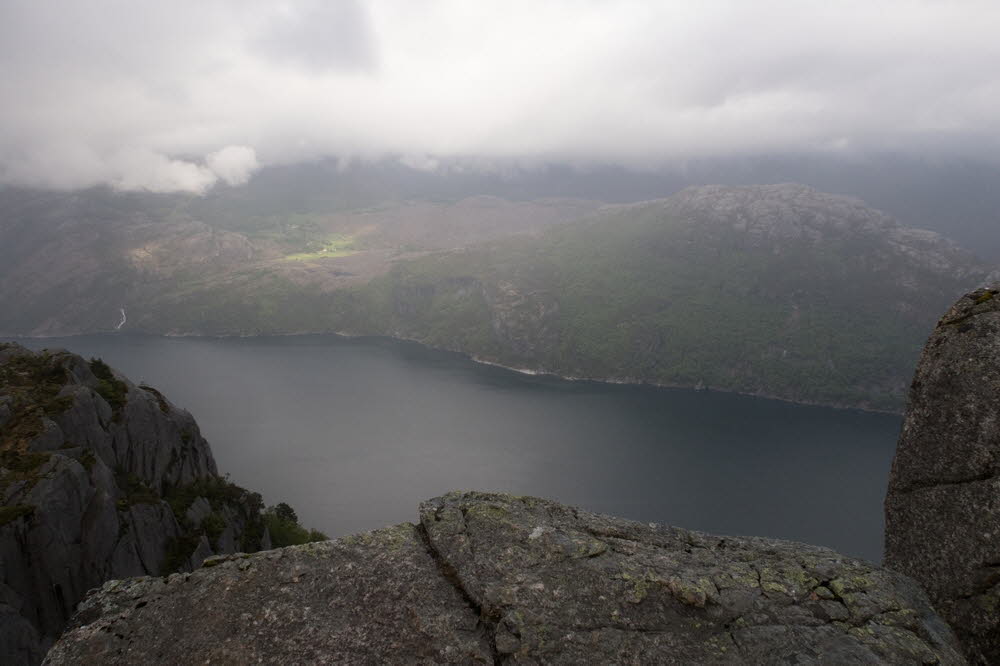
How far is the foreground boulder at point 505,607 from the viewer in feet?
21.4

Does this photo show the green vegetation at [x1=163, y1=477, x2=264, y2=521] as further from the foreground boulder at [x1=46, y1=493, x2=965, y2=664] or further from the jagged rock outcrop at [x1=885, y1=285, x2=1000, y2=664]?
the jagged rock outcrop at [x1=885, y1=285, x2=1000, y2=664]

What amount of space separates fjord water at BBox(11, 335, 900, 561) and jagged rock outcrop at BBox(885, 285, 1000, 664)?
96.0 meters

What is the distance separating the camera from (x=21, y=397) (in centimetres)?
3080

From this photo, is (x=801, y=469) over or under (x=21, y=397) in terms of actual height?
under

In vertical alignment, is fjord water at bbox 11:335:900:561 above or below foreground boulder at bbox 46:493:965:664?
below

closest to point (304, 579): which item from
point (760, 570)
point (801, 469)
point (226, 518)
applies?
point (760, 570)

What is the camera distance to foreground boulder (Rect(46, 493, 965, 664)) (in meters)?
6.51

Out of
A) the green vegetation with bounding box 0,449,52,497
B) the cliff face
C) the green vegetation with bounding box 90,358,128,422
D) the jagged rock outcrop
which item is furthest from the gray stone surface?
the green vegetation with bounding box 90,358,128,422

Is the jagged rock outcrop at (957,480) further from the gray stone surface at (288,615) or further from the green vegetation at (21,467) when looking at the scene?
the green vegetation at (21,467)

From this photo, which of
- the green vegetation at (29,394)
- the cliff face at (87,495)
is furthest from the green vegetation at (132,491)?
the green vegetation at (29,394)

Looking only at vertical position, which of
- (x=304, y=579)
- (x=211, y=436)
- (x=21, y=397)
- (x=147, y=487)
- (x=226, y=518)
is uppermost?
(x=304, y=579)

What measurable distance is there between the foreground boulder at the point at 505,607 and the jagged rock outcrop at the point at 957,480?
1.40 m

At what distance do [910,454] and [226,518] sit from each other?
41.3 meters

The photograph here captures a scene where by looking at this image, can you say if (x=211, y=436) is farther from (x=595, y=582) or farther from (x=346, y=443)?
(x=595, y=582)
